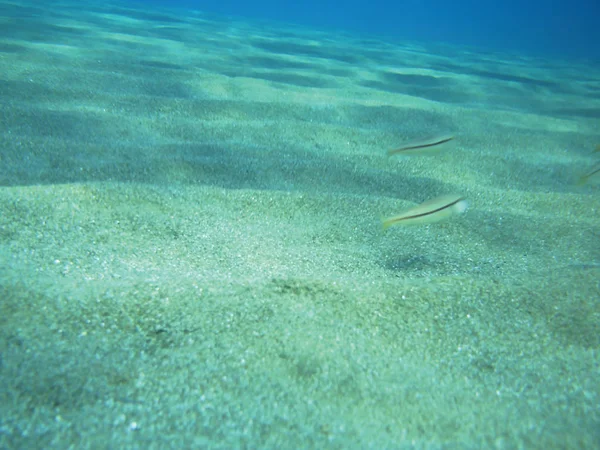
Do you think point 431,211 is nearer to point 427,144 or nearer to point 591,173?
point 427,144

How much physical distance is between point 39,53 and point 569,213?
7.46 metres

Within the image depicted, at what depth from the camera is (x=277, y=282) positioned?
6.53 feet

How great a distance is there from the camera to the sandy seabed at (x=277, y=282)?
1318 mm

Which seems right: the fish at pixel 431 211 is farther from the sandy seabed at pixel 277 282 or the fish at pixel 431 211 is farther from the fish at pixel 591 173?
the fish at pixel 591 173

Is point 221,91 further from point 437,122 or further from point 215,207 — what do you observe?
point 215,207

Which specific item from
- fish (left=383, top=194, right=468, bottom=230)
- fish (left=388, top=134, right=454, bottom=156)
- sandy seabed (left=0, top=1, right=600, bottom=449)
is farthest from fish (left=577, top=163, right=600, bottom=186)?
fish (left=383, top=194, right=468, bottom=230)

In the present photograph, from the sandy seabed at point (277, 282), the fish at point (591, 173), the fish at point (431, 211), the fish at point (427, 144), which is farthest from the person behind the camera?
the fish at point (591, 173)

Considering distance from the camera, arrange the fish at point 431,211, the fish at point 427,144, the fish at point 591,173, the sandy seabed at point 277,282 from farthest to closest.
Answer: the fish at point 591,173, the fish at point 427,144, the fish at point 431,211, the sandy seabed at point 277,282

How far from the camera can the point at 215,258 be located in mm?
2264

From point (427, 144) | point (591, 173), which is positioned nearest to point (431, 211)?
point (427, 144)

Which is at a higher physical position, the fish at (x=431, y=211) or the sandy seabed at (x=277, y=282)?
the fish at (x=431, y=211)

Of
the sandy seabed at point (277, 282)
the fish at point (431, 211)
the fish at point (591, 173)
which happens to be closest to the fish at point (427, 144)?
the sandy seabed at point (277, 282)

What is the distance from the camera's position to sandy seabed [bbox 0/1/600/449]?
4.33 ft

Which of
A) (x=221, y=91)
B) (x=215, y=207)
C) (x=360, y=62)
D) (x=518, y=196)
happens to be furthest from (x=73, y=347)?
(x=360, y=62)
